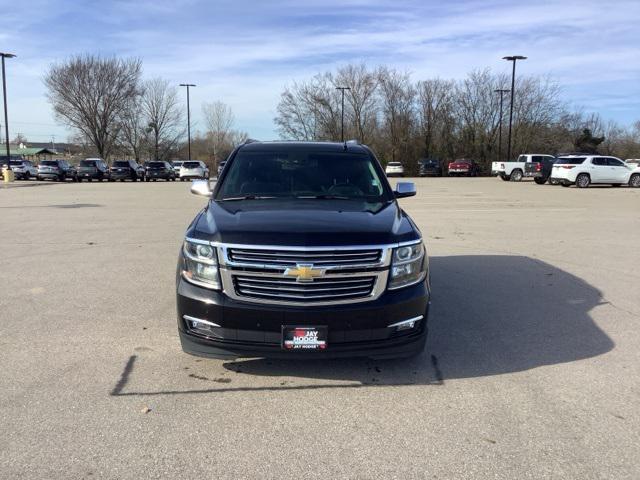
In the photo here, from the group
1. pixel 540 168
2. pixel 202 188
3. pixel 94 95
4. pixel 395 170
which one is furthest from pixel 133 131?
pixel 202 188

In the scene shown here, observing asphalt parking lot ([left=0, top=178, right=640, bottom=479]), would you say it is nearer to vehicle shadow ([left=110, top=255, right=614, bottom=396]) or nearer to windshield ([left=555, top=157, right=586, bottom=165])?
vehicle shadow ([left=110, top=255, right=614, bottom=396])

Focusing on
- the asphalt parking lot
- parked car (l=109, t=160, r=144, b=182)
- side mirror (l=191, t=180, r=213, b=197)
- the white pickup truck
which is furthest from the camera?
parked car (l=109, t=160, r=144, b=182)

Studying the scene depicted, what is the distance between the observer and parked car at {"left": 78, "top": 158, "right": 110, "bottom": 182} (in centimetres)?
4306

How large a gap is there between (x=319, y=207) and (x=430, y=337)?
63.6 inches

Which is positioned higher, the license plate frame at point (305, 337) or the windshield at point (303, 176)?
the windshield at point (303, 176)

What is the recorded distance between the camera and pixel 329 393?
3.83 metres

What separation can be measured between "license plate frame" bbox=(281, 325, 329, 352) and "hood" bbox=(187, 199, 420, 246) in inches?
22.9

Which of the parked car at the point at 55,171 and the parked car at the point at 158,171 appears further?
the parked car at the point at 158,171

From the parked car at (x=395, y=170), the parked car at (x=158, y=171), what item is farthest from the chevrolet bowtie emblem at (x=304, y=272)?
the parked car at (x=395, y=170)

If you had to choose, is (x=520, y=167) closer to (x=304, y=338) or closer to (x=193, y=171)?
(x=193, y=171)

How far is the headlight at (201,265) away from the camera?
3.80 m

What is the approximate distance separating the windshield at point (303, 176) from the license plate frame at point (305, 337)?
1.72 meters

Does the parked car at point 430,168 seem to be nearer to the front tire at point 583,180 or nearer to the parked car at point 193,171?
the parked car at point 193,171

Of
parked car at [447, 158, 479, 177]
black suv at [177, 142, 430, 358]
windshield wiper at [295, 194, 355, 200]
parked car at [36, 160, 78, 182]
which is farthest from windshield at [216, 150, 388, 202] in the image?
parked car at [447, 158, 479, 177]
